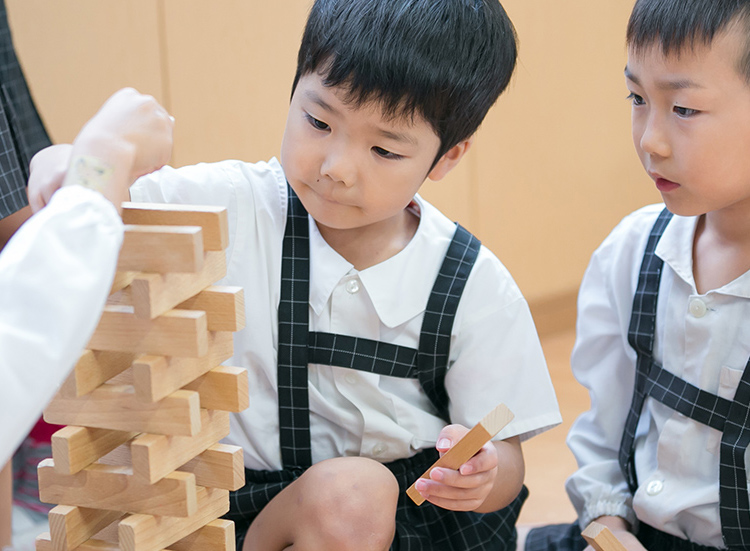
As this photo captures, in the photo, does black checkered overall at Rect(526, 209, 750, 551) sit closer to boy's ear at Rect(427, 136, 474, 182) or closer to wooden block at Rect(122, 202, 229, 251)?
boy's ear at Rect(427, 136, 474, 182)

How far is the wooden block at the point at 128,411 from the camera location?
30.1 inches

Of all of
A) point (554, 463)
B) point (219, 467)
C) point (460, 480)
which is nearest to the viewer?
point (219, 467)

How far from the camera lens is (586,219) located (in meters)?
2.51

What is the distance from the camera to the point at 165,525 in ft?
2.68

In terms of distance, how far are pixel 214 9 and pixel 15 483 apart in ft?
3.12

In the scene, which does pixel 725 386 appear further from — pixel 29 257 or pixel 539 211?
pixel 539 211

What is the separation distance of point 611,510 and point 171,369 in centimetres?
69

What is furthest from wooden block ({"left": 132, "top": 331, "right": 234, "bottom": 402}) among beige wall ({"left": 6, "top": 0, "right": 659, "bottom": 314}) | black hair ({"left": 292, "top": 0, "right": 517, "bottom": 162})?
beige wall ({"left": 6, "top": 0, "right": 659, "bottom": 314})

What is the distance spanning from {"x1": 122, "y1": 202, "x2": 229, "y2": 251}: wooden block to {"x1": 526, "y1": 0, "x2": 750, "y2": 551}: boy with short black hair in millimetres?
518

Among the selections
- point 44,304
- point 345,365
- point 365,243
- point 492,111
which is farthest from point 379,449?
point 492,111

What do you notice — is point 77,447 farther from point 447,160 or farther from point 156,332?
point 447,160

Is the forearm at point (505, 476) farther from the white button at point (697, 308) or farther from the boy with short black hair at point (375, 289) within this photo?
the white button at point (697, 308)

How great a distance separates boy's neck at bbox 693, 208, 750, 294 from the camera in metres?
1.12

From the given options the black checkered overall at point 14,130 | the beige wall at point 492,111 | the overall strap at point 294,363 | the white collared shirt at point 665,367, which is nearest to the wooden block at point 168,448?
the overall strap at point 294,363
